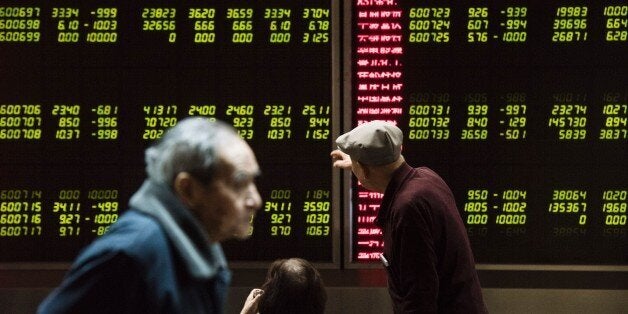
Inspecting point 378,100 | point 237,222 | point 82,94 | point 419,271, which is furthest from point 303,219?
point 237,222

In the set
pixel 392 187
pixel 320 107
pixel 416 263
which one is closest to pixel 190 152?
pixel 416 263

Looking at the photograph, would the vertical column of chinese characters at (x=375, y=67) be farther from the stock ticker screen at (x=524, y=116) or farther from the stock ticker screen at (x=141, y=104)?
the stock ticker screen at (x=141, y=104)

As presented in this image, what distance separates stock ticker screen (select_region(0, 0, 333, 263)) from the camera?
4445mm

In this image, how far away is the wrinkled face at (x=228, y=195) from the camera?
4.54 feet

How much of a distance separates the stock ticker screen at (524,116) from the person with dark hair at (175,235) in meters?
3.05

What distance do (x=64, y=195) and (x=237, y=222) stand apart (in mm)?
3269

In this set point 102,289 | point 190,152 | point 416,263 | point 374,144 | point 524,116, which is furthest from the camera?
point 524,116

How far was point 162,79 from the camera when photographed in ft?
14.6

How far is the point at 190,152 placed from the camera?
4.48ft

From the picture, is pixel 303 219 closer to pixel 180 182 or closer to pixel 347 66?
pixel 347 66

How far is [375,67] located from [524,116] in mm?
785

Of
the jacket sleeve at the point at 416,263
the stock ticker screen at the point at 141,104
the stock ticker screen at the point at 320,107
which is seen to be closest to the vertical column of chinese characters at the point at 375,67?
the stock ticker screen at the point at 320,107

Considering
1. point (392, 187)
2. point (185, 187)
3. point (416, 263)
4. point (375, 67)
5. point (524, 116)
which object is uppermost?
point (375, 67)

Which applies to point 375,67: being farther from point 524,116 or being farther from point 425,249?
point 425,249
